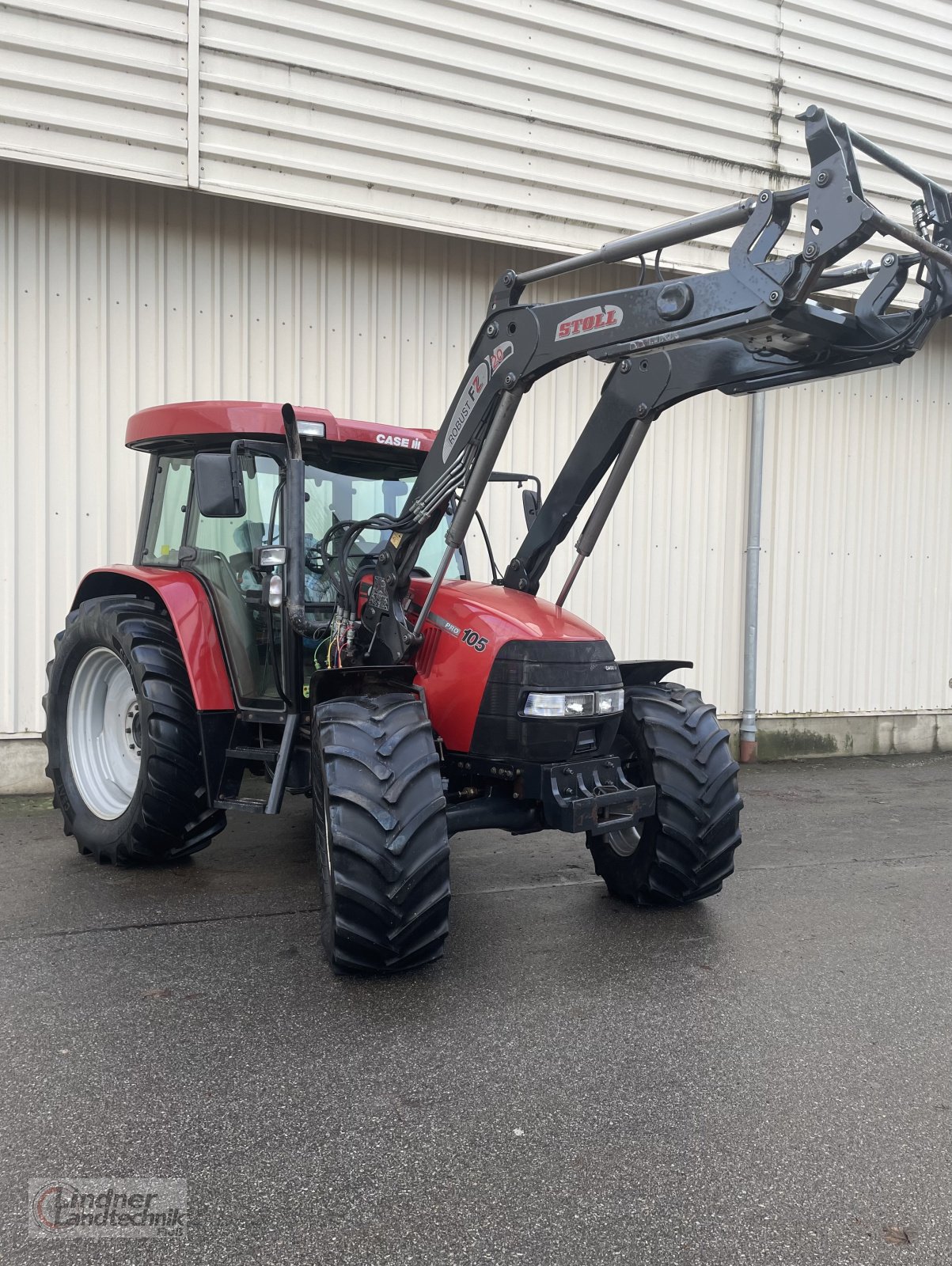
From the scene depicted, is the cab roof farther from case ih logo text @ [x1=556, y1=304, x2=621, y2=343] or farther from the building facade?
the building facade

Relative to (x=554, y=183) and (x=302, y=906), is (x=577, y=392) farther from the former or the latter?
(x=302, y=906)

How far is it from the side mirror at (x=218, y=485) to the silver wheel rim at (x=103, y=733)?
1510 mm

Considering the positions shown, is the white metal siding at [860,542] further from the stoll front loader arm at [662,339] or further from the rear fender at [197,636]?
the rear fender at [197,636]

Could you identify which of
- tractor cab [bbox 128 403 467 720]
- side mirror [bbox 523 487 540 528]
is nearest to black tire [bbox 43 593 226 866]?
tractor cab [bbox 128 403 467 720]

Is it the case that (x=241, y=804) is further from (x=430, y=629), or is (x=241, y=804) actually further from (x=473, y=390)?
(x=473, y=390)

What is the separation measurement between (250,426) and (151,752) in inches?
61.5

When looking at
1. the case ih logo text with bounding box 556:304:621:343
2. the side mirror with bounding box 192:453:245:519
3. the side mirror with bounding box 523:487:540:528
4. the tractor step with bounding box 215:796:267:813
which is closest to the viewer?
the case ih logo text with bounding box 556:304:621:343

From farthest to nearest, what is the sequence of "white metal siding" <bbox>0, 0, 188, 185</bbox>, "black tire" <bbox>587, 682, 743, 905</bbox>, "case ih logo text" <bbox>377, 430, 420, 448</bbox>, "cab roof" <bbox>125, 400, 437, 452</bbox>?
1. "white metal siding" <bbox>0, 0, 188, 185</bbox>
2. "case ih logo text" <bbox>377, 430, 420, 448</bbox>
3. "cab roof" <bbox>125, 400, 437, 452</bbox>
4. "black tire" <bbox>587, 682, 743, 905</bbox>

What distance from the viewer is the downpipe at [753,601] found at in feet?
28.8

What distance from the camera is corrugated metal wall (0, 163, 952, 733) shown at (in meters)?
6.84

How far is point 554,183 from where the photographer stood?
7629 millimetres

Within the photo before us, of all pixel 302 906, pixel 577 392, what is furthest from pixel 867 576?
pixel 302 906

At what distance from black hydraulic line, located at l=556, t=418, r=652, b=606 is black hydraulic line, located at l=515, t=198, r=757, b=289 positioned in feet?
2.69

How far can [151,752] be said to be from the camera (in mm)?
4695
